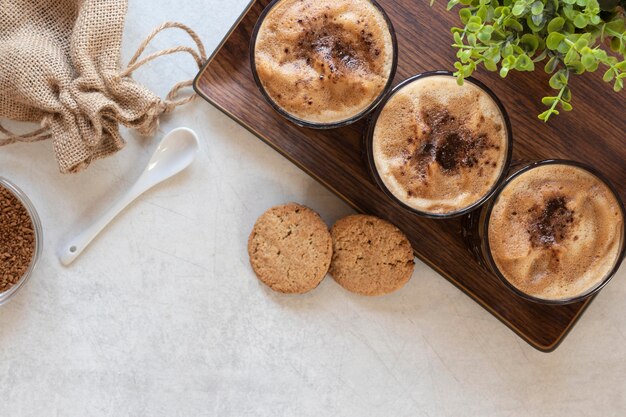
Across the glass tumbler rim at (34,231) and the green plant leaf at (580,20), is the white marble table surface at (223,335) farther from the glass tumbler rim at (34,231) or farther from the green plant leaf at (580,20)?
the green plant leaf at (580,20)

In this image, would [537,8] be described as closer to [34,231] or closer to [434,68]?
[434,68]

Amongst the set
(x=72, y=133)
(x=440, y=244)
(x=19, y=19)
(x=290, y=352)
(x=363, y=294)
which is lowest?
(x=290, y=352)

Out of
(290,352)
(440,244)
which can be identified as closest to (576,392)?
(440,244)

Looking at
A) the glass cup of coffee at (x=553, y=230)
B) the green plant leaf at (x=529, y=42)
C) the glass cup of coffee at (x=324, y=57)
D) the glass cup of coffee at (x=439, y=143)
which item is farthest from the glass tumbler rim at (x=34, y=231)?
the green plant leaf at (x=529, y=42)

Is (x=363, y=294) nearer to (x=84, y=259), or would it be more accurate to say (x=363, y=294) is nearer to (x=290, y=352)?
(x=290, y=352)

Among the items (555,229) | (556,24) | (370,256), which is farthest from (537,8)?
(370,256)

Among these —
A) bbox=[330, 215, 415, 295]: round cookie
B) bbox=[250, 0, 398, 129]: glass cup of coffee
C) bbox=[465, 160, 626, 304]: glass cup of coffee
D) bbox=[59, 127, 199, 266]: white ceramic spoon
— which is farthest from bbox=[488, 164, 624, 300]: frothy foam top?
bbox=[59, 127, 199, 266]: white ceramic spoon

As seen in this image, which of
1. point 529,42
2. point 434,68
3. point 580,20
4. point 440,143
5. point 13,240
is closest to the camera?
point 580,20
